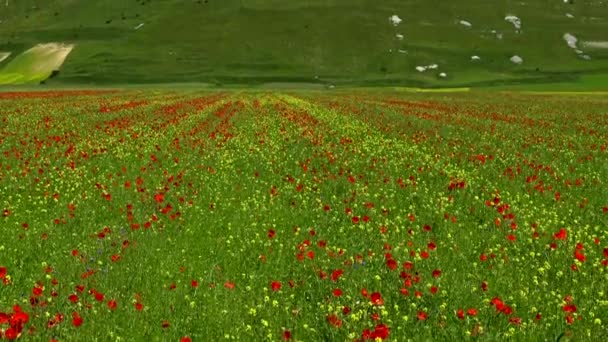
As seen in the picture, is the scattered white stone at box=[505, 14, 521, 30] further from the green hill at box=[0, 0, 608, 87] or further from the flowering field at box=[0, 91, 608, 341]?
the flowering field at box=[0, 91, 608, 341]

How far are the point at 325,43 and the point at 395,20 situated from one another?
3017 centimetres

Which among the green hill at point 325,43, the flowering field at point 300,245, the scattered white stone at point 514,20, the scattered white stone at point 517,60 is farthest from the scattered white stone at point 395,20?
the flowering field at point 300,245

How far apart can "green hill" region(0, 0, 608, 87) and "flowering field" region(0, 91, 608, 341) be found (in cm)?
11657

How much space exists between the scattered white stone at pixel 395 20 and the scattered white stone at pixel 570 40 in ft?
164

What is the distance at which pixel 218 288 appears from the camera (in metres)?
7.58

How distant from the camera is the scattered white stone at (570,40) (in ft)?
550

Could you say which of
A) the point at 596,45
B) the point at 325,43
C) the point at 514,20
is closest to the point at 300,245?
the point at 325,43

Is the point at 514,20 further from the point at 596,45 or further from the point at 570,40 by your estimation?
the point at 596,45

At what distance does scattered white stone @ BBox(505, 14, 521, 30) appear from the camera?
596 feet

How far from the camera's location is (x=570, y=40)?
6688 inches

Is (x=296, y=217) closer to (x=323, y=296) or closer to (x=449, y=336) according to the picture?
(x=323, y=296)

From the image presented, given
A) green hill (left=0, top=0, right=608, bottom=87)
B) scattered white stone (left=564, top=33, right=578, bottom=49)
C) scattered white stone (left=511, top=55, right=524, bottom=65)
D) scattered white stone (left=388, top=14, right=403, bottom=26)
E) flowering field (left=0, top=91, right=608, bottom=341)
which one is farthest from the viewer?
scattered white stone (left=388, top=14, right=403, bottom=26)

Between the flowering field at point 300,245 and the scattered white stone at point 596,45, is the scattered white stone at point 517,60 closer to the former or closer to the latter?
the scattered white stone at point 596,45

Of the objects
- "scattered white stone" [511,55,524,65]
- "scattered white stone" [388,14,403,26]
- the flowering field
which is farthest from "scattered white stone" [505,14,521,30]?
the flowering field
